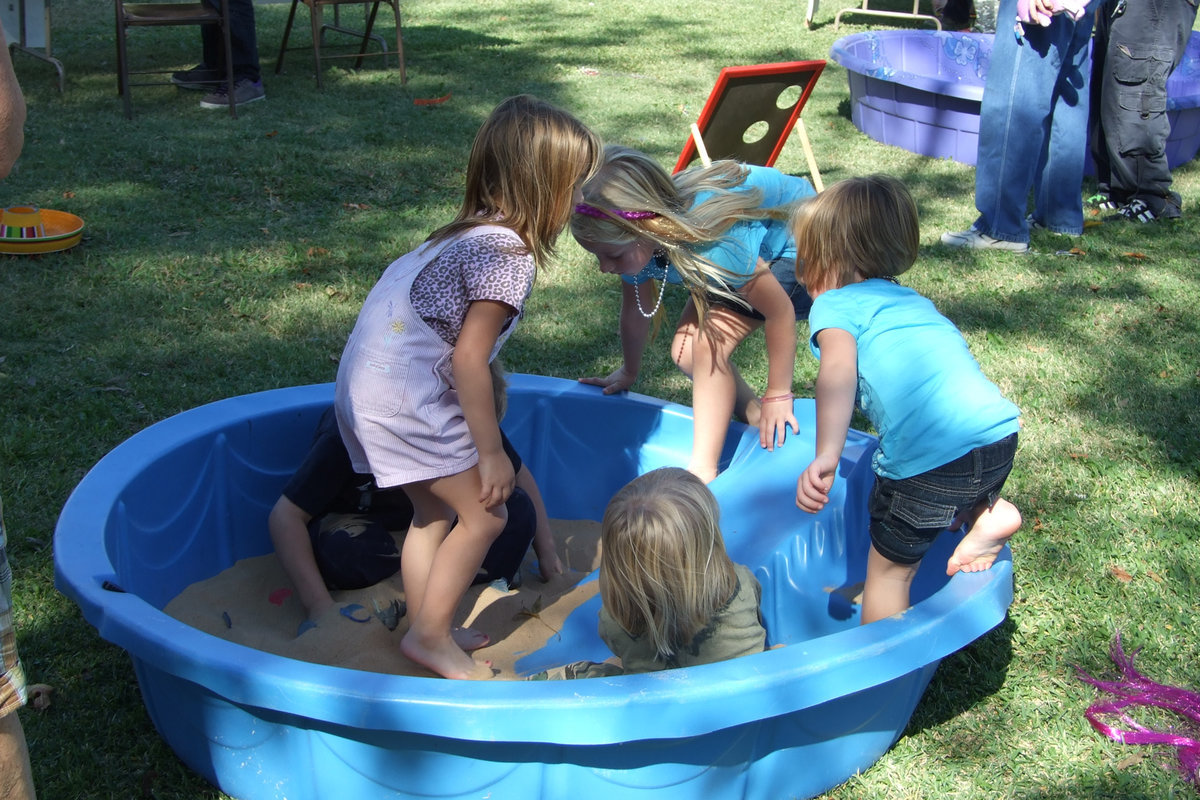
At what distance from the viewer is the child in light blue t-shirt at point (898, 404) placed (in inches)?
88.6

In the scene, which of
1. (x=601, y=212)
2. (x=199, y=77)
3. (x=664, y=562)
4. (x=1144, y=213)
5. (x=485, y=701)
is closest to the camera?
(x=485, y=701)

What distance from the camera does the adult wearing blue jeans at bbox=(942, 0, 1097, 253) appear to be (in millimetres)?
5043

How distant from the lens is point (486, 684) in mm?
1794

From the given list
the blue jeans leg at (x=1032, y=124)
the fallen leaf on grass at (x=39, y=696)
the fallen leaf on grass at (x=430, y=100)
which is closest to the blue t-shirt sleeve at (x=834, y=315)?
the fallen leaf on grass at (x=39, y=696)

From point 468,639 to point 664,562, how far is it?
31.2 inches

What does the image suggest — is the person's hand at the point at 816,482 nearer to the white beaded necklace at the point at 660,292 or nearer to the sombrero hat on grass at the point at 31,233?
the white beaded necklace at the point at 660,292

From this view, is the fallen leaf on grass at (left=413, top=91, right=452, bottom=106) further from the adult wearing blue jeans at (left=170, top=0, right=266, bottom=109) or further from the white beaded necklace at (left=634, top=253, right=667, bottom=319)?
the white beaded necklace at (left=634, top=253, right=667, bottom=319)

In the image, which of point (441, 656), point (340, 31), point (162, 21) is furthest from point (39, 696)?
point (340, 31)

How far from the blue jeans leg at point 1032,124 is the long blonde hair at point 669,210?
277cm

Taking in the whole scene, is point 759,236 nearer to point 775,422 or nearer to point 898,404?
point 775,422

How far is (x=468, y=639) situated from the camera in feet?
8.70

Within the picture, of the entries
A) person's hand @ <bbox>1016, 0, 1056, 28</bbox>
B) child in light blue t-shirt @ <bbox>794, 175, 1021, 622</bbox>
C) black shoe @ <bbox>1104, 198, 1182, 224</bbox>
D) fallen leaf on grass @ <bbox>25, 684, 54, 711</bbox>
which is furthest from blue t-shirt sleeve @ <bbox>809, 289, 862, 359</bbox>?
black shoe @ <bbox>1104, 198, 1182, 224</bbox>

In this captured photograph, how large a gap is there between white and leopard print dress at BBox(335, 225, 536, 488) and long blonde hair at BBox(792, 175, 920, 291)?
2.08 ft

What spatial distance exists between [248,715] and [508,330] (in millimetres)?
908
